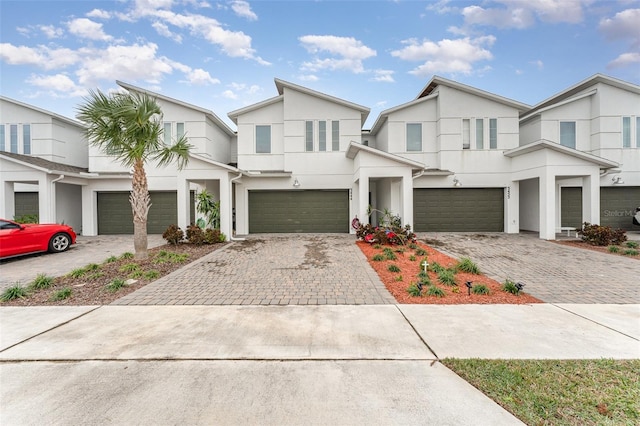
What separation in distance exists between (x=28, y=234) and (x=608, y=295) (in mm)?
15650

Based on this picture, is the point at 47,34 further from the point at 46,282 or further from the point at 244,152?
the point at 46,282

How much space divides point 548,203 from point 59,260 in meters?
18.7

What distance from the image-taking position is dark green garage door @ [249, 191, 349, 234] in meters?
14.2

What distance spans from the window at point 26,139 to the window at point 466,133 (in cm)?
2349

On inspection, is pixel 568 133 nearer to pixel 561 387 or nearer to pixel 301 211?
pixel 301 211

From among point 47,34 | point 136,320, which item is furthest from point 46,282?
point 47,34

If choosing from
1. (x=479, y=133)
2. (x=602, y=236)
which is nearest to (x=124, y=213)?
(x=479, y=133)

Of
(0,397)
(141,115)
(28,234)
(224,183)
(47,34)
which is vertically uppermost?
(47,34)

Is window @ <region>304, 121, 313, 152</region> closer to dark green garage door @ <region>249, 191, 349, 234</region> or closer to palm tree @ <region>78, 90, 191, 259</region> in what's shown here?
dark green garage door @ <region>249, 191, 349, 234</region>

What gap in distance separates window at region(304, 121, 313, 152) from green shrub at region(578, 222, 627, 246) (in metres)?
12.4

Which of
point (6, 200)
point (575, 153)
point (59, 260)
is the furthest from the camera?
point (6, 200)

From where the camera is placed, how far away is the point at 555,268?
23.2 ft

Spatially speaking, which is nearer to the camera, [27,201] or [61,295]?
[61,295]

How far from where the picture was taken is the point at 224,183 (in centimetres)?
1177
